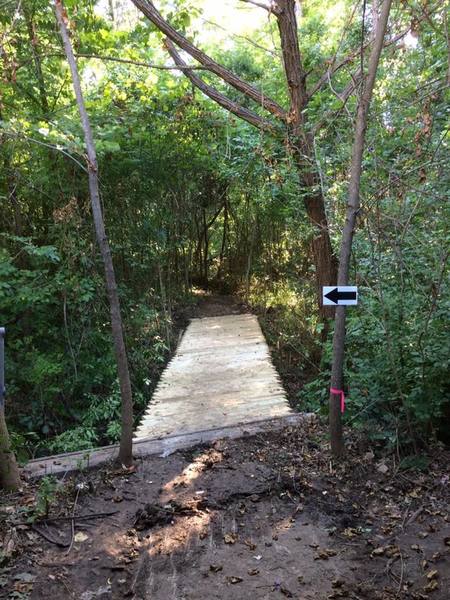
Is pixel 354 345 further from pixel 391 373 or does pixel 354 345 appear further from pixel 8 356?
pixel 8 356

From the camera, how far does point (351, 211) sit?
318 cm

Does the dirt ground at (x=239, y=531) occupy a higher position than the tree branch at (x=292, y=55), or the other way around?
the tree branch at (x=292, y=55)

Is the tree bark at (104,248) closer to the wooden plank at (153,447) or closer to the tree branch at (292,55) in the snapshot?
the wooden plank at (153,447)

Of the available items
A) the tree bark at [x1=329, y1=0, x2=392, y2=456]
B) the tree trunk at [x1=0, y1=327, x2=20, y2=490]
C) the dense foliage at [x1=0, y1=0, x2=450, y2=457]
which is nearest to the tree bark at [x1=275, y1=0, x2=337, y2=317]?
the dense foliage at [x1=0, y1=0, x2=450, y2=457]

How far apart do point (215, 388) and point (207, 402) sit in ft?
1.55

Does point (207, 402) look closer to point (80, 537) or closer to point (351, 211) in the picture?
point (80, 537)

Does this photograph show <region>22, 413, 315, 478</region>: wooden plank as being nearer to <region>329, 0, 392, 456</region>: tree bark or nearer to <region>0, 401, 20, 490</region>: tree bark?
<region>0, 401, 20, 490</region>: tree bark

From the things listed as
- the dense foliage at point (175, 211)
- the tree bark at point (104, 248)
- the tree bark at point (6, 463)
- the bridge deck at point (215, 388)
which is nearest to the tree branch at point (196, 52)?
the dense foliage at point (175, 211)

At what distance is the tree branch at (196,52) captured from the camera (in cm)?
493

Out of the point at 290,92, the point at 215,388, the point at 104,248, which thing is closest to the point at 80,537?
the point at 104,248

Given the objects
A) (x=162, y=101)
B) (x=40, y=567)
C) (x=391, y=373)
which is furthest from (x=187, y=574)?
(x=162, y=101)

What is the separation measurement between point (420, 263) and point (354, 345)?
1014 millimetres

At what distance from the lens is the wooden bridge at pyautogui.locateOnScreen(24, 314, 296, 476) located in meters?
3.72

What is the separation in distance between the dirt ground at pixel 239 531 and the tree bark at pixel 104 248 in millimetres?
285
